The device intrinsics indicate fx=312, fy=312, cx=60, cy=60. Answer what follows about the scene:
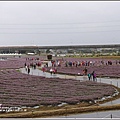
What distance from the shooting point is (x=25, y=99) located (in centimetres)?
2620

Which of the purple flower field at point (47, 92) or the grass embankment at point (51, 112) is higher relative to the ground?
the purple flower field at point (47, 92)

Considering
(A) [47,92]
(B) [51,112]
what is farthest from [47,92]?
(B) [51,112]

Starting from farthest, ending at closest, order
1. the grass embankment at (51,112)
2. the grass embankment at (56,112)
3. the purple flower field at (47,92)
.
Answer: the purple flower field at (47,92) → the grass embankment at (56,112) → the grass embankment at (51,112)

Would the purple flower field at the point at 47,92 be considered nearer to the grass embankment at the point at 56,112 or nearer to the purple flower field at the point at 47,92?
the purple flower field at the point at 47,92

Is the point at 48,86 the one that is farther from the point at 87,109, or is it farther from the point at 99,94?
the point at 87,109

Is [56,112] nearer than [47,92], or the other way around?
[56,112]

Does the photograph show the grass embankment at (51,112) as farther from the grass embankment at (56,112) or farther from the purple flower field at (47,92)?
the purple flower field at (47,92)

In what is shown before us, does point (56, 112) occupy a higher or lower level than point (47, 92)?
lower

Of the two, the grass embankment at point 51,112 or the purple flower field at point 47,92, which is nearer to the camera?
the grass embankment at point 51,112

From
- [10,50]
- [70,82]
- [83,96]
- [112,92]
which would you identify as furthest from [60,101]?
[10,50]

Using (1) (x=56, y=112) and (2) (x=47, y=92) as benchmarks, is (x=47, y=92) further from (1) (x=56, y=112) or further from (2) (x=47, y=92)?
(1) (x=56, y=112)

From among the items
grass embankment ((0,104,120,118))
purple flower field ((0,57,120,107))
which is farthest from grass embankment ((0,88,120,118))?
purple flower field ((0,57,120,107))

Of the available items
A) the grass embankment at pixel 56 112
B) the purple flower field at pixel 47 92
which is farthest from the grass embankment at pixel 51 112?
the purple flower field at pixel 47 92

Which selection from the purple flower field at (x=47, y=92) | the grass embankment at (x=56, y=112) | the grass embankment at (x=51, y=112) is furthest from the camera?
the purple flower field at (x=47, y=92)
